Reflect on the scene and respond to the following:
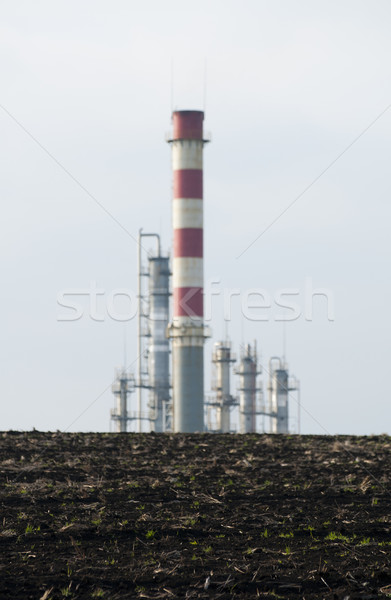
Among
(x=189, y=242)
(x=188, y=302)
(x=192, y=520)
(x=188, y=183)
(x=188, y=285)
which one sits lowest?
(x=192, y=520)

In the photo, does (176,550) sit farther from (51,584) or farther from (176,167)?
(176,167)

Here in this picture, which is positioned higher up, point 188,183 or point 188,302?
point 188,183

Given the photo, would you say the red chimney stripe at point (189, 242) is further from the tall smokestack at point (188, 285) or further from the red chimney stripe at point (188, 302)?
the red chimney stripe at point (188, 302)

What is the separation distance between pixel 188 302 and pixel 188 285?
85cm

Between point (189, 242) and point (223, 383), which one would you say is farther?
point (223, 383)

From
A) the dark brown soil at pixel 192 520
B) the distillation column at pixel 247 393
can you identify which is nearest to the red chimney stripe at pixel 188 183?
the distillation column at pixel 247 393

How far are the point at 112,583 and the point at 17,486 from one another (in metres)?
5.50

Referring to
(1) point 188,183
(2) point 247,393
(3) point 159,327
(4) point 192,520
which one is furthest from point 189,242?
(4) point 192,520

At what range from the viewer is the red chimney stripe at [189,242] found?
47500 mm

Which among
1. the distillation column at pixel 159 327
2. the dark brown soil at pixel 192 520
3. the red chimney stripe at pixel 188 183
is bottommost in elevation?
the dark brown soil at pixel 192 520

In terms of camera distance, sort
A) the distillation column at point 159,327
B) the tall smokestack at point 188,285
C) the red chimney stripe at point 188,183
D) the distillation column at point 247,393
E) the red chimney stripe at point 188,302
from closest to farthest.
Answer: the tall smokestack at point 188,285 < the red chimney stripe at point 188,183 < the red chimney stripe at point 188,302 < the distillation column at point 159,327 < the distillation column at point 247,393

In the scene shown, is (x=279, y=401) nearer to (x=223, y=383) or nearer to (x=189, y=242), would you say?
(x=223, y=383)

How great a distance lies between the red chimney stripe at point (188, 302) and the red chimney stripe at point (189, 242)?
174 cm

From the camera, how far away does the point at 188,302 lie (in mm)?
47969
